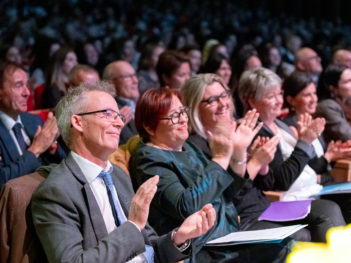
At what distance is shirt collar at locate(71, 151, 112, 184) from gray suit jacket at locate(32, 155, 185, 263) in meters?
0.02

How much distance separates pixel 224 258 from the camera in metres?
2.27

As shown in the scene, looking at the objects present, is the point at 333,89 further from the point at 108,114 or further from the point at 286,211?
the point at 108,114

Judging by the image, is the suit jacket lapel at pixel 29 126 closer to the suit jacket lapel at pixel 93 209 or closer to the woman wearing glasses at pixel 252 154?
the woman wearing glasses at pixel 252 154

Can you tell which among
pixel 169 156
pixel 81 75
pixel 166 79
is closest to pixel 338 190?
pixel 169 156

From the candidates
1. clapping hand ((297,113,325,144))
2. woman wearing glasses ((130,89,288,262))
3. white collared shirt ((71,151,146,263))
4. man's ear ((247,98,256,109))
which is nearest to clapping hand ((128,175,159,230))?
white collared shirt ((71,151,146,263))

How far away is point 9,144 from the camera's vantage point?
2.88 meters

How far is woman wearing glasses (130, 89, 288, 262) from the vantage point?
230cm

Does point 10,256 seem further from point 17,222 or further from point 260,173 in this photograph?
point 260,173

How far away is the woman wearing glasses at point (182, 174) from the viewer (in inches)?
90.7

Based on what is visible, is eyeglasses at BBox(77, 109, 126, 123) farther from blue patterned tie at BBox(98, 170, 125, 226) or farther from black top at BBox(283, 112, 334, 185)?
black top at BBox(283, 112, 334, 185)

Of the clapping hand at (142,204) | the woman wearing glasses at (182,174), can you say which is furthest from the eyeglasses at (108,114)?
the woman wearing glasses at (182,174)

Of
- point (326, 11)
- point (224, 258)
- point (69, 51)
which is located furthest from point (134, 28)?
point (224, 258)

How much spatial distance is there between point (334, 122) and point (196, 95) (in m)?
1.29

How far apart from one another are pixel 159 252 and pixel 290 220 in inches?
33.1
